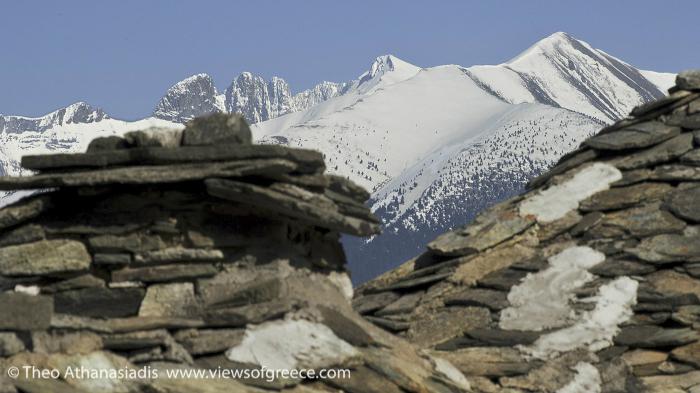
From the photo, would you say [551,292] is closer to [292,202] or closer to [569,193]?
[569,193]

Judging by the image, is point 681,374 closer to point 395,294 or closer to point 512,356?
point 512,356

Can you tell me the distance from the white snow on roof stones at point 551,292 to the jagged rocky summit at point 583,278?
20mm

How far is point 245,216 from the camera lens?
14234 millimetres

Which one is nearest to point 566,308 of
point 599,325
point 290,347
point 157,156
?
point 599,325

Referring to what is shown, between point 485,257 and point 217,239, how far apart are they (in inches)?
260

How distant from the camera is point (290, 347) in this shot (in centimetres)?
1329

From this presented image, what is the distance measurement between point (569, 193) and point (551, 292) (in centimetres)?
254

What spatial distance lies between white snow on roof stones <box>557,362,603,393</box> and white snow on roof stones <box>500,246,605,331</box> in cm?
89

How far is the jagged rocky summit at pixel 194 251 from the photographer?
13312 mm

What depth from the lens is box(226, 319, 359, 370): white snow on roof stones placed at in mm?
13141

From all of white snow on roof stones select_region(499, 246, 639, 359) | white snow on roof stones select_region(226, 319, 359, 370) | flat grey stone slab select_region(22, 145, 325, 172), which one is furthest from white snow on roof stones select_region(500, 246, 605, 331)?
flat grey stone slab select_region(22, 145, 325, 172)

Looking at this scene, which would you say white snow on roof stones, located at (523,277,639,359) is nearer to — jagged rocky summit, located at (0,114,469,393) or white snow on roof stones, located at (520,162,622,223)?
white snow on roof stones, located at (520,162,622,223)

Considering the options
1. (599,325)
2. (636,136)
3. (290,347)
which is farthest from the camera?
(636,136)

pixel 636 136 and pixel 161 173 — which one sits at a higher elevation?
pixel 636 136
